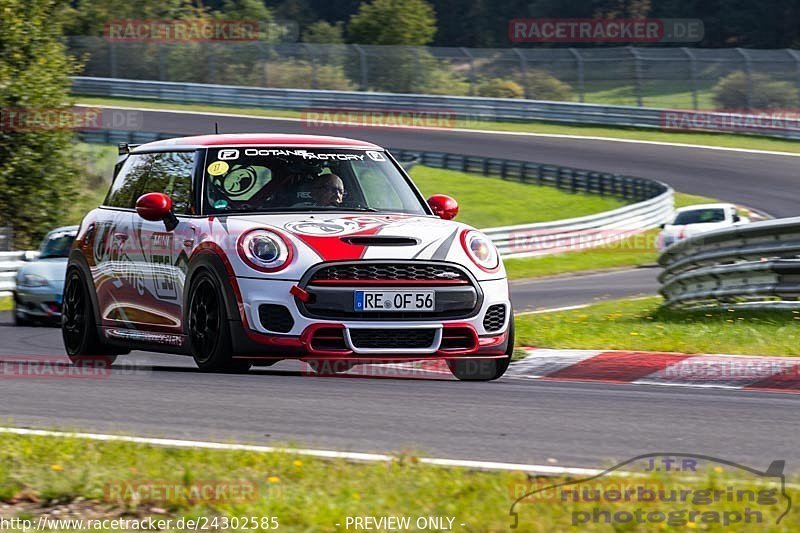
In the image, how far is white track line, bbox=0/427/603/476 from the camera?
5.22 meters

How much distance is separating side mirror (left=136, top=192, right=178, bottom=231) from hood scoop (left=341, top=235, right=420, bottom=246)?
1.38 m

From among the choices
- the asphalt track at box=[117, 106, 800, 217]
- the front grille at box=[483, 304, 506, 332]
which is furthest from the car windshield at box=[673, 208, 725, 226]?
the front grille at box=[483, 304, 506, 332]

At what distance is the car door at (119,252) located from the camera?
30.3 feet

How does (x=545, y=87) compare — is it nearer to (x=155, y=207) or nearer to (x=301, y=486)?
(x=155, y=207)

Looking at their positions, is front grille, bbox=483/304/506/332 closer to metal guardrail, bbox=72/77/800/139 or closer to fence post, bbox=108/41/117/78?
metal guardrail, bbox=72/77/800/139

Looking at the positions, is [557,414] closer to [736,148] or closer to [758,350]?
[758,350]

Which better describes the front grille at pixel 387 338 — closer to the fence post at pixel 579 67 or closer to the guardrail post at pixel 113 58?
the fence post at pixel 579 67

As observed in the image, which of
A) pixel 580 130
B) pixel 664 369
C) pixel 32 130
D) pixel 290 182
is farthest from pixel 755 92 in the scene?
pixel 290 182

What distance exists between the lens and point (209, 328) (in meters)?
8.16

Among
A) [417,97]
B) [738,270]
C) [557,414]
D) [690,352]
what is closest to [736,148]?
[417,97]

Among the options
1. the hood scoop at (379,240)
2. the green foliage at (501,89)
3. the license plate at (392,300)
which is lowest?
the green foliage at (501,89)

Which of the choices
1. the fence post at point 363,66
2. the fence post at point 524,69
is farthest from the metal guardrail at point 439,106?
the fence post at point 363,66

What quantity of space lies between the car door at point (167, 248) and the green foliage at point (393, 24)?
57.5 metres

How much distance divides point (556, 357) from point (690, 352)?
0.98 m
